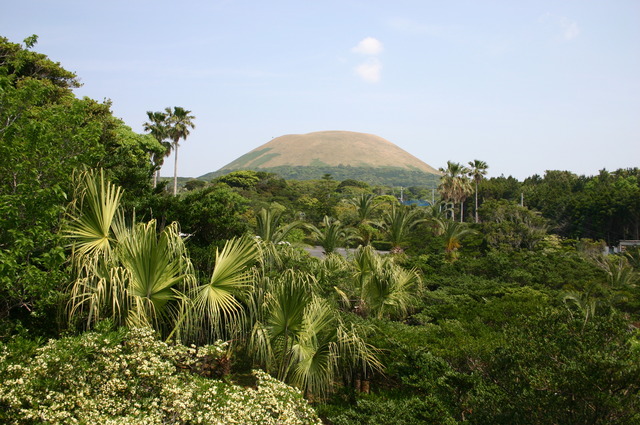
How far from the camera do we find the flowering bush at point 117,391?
5.04 metres

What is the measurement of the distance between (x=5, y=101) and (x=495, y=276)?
2000cm

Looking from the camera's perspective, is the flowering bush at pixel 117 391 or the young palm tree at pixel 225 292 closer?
the flowering bush at pixel 117 391

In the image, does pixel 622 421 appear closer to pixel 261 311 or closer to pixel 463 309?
pixel 261 311

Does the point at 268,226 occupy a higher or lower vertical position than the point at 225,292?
higher

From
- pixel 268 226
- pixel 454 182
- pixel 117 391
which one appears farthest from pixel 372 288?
pixel 454 182

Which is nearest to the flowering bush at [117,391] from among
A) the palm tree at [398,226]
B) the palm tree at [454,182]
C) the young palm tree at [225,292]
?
the young palm tree at [225,292]

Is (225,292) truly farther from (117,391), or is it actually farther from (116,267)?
(117,391)

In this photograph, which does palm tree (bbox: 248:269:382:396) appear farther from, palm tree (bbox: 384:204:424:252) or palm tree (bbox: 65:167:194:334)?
palm tree (bbox: 384:204:424:252)

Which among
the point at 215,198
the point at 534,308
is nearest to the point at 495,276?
the point at 534,308

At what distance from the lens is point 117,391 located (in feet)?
18.2

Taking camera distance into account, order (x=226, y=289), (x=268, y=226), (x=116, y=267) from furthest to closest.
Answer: (x=268, y=226), (x=226, y=289), (x=116, y=267)

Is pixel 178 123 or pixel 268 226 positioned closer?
pixel 268 226

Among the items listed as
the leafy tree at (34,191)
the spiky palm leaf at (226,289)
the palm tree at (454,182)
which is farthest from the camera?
the palm tree at (454,182)

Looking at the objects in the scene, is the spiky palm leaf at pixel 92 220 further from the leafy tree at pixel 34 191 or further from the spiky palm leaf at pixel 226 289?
the spiky palm leaf at pixel 226 289
